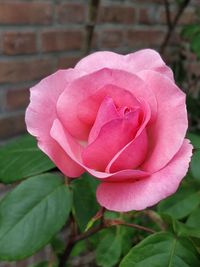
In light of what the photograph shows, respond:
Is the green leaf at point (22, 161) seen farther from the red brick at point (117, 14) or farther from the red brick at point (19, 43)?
the red brick at point (117, 14)

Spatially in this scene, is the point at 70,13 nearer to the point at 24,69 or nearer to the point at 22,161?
the point at 24,69

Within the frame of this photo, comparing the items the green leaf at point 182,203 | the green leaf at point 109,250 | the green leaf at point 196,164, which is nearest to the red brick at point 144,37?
the green leaf at point 109,250

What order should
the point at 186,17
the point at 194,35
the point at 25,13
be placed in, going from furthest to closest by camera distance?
the point at 186,17 → the point at 25,13 → the point at 194,35

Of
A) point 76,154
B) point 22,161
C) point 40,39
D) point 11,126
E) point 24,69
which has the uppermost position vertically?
point 76,154

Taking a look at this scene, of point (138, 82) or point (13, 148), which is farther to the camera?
point (13, 148)

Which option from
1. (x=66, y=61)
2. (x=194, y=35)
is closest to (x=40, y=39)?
(x=66, y=61)

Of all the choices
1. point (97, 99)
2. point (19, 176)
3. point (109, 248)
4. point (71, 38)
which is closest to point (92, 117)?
point (97, 99)

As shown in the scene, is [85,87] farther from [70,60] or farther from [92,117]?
[70,60]
